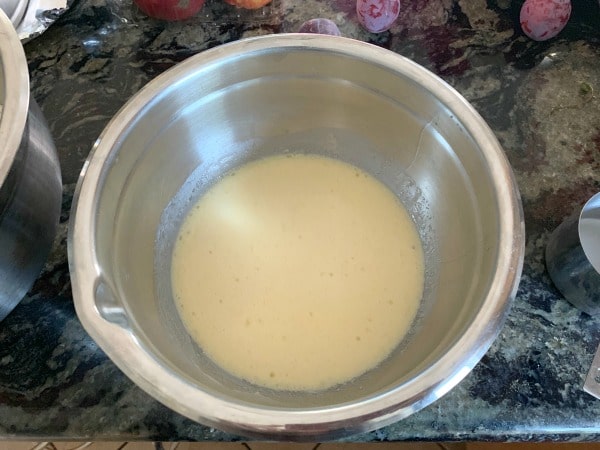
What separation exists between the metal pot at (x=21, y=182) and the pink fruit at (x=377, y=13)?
0.49 meters

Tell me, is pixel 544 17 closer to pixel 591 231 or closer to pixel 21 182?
pixel 591 231

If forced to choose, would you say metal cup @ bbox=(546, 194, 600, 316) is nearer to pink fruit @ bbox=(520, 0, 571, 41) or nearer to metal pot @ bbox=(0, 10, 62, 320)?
pink fruit @ bbox=(520, 0, 571, 41)

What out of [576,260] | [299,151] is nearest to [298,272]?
[299,151]

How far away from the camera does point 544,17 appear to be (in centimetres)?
86

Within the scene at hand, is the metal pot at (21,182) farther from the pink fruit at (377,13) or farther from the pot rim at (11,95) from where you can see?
the pink fruit at (377,13)

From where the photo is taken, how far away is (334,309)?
2.33 feet

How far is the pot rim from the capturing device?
1.84 feet

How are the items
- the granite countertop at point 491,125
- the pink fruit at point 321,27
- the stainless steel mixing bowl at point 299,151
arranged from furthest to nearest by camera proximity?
the pink fruit at point 321,27, the granite countertop at point 491,125, the stainless steel mixing bowl at point 299,151

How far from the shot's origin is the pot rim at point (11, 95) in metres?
0.56

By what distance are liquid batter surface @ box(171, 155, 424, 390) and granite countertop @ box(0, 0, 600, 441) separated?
0.09m

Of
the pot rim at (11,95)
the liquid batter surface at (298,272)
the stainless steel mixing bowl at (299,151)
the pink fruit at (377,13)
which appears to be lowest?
the liquid batter surface at (298,272)

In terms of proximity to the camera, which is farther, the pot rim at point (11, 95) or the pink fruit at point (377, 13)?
the pink fruit at point (377, 13)

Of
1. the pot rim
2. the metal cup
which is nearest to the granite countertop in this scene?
the metal cup

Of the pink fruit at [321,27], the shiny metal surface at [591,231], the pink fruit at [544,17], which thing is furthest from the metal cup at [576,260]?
the pink fruit at [321,27]
